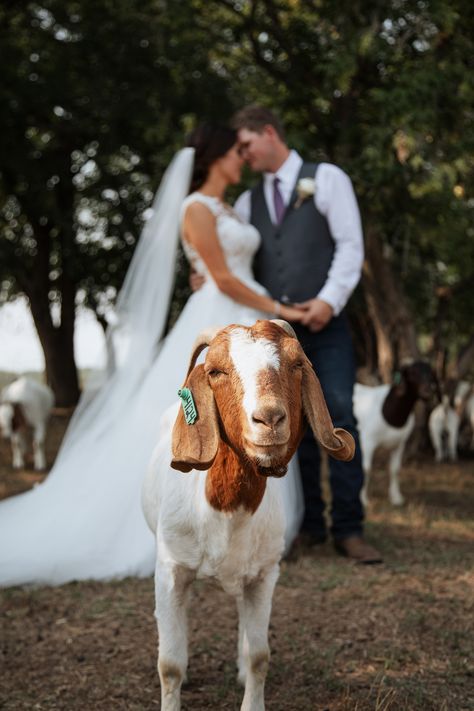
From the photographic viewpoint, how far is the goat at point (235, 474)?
2.21m

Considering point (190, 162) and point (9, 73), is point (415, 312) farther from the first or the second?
point (190, 162)

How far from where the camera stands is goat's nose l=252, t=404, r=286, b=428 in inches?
83.1

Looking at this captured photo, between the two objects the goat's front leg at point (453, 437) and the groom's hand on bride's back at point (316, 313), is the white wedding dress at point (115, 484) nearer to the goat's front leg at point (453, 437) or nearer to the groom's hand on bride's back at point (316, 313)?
the groom's hand on bride's back at point (316, 313)

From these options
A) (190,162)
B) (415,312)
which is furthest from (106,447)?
(415,312)

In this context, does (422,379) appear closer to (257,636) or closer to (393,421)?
(393,421)

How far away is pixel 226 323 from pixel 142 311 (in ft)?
3.28

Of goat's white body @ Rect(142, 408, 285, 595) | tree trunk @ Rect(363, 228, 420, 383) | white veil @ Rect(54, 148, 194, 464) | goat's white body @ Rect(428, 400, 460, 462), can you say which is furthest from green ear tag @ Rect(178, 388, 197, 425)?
goat's white body @ Rect(428, 400, 460, 462)

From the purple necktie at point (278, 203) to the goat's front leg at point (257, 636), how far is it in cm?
294

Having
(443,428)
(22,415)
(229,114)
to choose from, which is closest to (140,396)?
(22,415)

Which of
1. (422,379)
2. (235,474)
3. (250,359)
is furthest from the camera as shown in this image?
(422,379)

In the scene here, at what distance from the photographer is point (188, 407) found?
93.7 inches

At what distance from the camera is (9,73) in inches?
603

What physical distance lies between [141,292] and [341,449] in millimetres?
3936

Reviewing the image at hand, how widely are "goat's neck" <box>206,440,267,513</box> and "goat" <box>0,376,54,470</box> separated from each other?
8.61 metres
